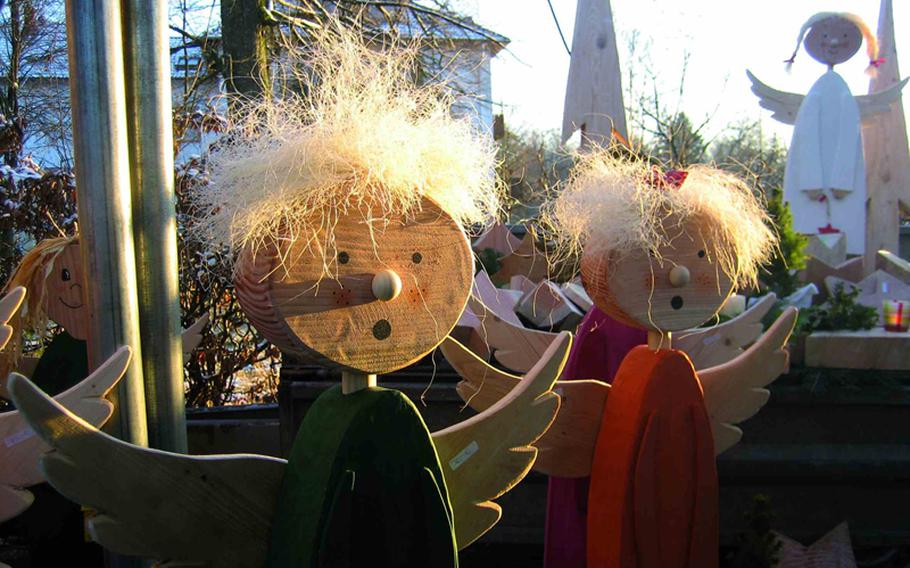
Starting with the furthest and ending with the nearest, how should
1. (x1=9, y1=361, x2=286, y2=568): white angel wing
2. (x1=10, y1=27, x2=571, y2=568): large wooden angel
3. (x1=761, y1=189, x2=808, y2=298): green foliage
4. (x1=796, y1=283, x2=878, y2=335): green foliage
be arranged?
(x1=761, y1=189, x2=808, y2=298): green foliage, (x1=796, y1=283, x2=878, y2=335): green foliage, (x1=10, y1=27, x2=571, y2=568): large wooden angel, (x1=9, y1=361, x2=286, y2=568): white angel wing

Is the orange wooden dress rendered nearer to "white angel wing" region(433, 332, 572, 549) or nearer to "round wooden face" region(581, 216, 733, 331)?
"round wooden face" region(581, 216, 733, 331)

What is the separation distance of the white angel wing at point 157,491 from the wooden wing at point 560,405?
53cm

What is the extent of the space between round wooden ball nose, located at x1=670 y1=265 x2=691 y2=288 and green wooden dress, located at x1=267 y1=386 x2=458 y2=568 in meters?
0.73

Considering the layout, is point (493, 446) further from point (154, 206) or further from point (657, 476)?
point (154, 206)

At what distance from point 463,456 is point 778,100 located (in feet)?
14.6

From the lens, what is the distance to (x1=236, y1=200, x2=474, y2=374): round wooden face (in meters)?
1.15

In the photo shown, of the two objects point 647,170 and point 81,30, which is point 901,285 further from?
point 81,30

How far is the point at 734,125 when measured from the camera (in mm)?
13977

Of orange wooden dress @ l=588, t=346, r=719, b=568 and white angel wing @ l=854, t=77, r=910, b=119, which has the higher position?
white angel wing @ l=854, t=77, r=910, b=119

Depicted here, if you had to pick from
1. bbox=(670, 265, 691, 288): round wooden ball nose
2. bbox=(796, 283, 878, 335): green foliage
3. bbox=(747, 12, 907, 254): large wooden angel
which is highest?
bbox=(747, 12, 907, 254): large wooden angel

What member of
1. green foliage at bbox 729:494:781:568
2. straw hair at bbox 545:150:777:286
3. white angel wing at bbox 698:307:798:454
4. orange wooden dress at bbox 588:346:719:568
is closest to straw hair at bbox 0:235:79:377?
straw hair at bbox 545:150:777:286

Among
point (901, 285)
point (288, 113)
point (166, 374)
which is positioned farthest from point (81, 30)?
point (901, 285)

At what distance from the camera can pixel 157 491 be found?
110 cm

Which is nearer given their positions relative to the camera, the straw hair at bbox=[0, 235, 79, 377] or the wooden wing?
the wooden wing
